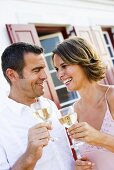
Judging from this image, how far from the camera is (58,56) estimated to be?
2.56 m

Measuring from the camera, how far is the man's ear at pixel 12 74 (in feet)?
8.68

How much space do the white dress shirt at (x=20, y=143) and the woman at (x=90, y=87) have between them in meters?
0.16

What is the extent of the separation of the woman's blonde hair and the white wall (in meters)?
2.60

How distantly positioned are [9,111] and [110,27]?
757 centimetres

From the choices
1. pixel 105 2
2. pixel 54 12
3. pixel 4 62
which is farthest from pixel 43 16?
pixel 4 62

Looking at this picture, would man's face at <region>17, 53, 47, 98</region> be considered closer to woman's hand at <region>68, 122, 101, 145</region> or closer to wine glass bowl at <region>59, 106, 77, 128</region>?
wine glass bowl at <region>59, 106, 77, 128</region>

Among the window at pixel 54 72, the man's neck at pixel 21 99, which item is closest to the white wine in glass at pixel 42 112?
the man's neck at pixel 21 99

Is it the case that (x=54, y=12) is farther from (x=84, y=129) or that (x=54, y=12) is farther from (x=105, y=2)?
(x=84, y=129)

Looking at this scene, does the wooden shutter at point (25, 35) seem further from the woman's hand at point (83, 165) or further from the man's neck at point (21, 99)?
the woman's hand at point (83, 165)

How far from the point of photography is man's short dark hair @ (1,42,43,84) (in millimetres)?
2637

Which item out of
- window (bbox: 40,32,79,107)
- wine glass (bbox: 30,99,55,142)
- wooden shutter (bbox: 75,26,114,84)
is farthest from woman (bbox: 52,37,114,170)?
wooden shutter (bbox: 75,26,114,84)

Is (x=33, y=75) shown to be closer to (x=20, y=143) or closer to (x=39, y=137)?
(x=20, y=143)

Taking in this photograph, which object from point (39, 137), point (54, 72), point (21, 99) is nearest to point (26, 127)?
point (21, 99)

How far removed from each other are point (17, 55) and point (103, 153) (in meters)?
0.92
